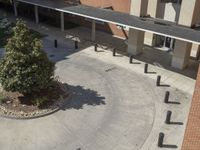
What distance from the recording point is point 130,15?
1155 inches

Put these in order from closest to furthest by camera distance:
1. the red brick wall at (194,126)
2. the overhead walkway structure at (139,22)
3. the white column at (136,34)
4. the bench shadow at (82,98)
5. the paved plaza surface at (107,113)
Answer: the red brick wall at (194,126) → the paved plaza surface at (107,113) → the bench shadow at (82,98) → the overhead walkway structure at (139,22) → the white column at (136,34)

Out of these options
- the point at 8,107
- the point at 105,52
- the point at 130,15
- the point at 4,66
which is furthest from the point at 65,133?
the point at 130,15

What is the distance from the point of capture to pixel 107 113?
20.6 m

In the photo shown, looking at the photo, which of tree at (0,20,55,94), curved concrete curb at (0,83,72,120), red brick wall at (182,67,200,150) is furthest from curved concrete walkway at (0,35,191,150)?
red brick wall at (182,67,200,150)

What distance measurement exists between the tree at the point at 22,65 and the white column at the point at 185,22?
1312cm

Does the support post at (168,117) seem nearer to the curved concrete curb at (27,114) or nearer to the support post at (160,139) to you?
the support post at (160,139)

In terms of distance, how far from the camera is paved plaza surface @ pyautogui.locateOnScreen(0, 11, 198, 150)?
1792 centimetres

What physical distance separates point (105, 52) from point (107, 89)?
7.62 meters

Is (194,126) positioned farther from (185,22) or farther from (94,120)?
(185,22)

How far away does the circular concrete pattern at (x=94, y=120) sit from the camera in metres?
17.8

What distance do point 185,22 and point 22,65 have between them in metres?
15.0

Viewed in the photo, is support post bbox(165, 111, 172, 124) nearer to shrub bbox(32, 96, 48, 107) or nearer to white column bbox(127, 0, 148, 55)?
shrub bbox(32, 96, 48, 107)

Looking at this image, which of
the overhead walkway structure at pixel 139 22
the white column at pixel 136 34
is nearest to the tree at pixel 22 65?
the overhead walkway structure at pixel 139 22

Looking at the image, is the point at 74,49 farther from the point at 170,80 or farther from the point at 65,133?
the point at 65,133
